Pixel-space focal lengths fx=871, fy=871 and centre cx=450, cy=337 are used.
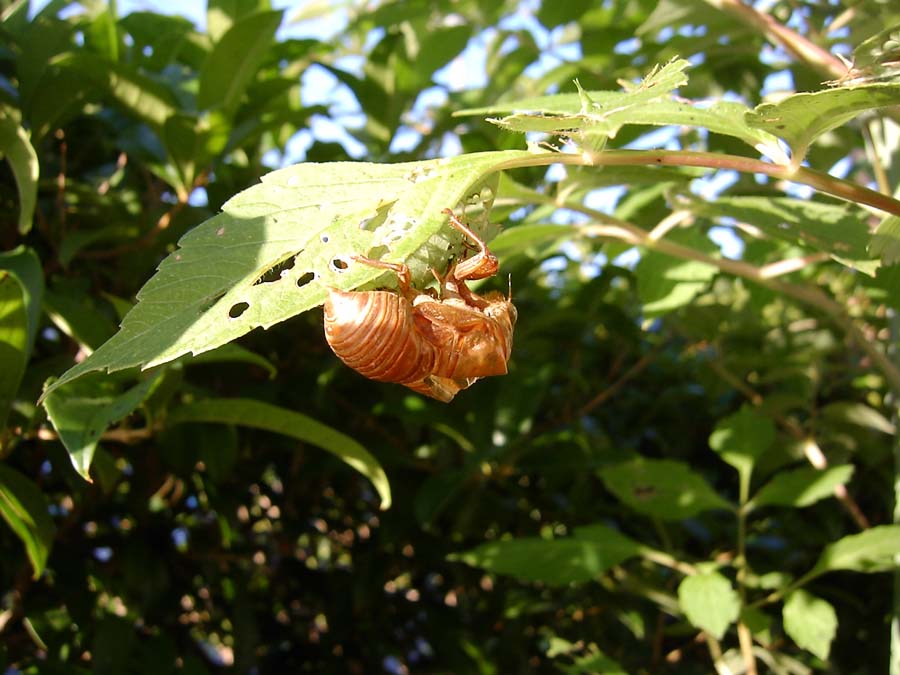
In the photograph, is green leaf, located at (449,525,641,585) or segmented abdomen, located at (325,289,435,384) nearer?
segmented abdomen, located at (325,289,435,384)

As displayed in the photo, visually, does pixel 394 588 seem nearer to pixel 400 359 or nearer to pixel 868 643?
pixel 868 643

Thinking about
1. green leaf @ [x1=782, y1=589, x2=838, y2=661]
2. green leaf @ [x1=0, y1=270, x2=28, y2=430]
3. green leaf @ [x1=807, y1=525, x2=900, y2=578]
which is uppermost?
green leaf @ [x1=0, y1=270, x2=28, y2=430]

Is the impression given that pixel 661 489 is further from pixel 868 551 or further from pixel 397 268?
pixel 397 268

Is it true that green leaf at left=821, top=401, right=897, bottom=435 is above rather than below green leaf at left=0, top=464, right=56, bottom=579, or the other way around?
below

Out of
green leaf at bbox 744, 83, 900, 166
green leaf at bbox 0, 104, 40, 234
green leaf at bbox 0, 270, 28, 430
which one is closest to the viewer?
green leaf at bbox 744, 83, 900, 166

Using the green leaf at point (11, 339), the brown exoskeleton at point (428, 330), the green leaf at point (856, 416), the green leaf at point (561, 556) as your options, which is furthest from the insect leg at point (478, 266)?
Answer: the green leaf at point (856, 416)

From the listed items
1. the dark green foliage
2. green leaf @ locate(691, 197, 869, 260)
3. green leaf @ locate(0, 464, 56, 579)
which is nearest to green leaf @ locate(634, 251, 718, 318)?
the dark green foliage

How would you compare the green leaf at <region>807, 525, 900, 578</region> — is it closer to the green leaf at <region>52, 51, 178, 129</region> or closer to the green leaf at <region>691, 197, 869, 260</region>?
the green leaf at <region>691, 197, 869, 260</region>
